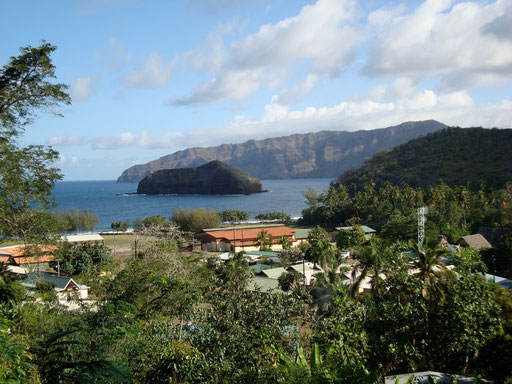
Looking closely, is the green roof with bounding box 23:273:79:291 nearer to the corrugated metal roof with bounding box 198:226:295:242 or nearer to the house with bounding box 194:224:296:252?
the house with bounding box 194:224:296:252

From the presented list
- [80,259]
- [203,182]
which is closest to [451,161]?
[80,259]

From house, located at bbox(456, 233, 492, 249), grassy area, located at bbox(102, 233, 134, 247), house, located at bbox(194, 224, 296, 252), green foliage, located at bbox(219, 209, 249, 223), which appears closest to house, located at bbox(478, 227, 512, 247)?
house, located at bbox(456, 233, 492, 249)

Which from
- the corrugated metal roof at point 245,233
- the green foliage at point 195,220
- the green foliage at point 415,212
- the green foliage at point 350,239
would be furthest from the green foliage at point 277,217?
the green foliage at point 350,239

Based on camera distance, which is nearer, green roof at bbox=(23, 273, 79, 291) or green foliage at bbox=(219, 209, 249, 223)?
green roof at bbox=(23, 273, 79, 291)

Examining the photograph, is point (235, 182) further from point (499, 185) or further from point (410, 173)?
point (499, 185)

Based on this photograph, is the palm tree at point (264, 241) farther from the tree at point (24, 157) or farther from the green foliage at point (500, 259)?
the tree at point (24, 157)

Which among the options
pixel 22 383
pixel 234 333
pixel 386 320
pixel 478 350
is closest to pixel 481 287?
pixel 478 350
